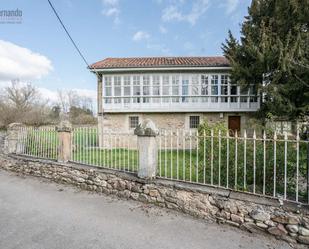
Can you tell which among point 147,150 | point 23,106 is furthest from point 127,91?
point 23,106

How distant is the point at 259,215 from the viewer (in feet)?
11.5

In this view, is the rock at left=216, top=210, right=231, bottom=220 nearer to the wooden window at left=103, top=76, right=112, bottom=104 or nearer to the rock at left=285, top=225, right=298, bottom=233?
the rock at left=285, top=225, right=298, bottom=233

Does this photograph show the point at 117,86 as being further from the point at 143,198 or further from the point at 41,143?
the point at 143,198

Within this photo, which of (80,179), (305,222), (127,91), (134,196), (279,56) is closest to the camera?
(305,222)

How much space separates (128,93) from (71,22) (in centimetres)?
679

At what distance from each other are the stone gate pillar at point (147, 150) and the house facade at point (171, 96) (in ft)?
32.3

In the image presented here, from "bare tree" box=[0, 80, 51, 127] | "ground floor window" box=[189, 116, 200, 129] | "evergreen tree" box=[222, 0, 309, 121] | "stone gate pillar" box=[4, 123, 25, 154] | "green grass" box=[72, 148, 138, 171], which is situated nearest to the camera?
"green grass" box=[72, 148, 138, 171]

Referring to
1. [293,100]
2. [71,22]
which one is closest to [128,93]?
[71,22]

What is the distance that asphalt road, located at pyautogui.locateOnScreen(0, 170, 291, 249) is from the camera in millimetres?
3314

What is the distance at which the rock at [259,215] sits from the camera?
3.46 m

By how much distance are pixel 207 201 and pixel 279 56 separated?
8.31 m

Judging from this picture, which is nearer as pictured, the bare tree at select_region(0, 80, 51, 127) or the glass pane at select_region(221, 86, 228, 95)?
the glass pane at select_region(221, 86, 228, 95)

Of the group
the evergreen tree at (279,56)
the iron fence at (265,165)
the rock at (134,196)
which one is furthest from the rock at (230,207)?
the evergreen tree at (279,56)

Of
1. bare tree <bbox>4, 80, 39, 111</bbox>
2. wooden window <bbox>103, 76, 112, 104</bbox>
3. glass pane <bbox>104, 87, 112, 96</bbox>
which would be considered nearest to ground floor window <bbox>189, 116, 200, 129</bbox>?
wooden window <bbox>103, 76, 112, 104</bbox>
